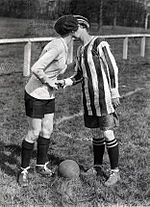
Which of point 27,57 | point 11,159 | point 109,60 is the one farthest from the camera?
point 27,57

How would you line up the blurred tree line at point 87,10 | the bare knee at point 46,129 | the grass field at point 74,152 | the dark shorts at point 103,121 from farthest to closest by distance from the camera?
1. the blurred tree line at point 87,10
2. the bare knee at point 46,129
3. the dark shorts at point 103,121
4. the grass field at point 74,152

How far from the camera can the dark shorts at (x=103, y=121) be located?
4.97 metres

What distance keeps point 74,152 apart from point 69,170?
1046 mm

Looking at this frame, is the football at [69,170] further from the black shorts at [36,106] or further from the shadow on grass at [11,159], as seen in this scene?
the black shorts at [36,106]

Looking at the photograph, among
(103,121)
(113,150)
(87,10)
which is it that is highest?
(103,121)

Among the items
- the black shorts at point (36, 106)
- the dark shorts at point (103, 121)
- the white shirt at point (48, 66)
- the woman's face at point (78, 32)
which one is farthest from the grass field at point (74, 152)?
the woman's face at point (78, 32)

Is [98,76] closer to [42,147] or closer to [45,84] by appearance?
[45,84]

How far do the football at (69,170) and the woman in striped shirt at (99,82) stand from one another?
0.42 m

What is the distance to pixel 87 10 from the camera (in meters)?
24.2

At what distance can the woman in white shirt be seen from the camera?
4723 millimetres

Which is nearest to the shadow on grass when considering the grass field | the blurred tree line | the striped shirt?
the grass field

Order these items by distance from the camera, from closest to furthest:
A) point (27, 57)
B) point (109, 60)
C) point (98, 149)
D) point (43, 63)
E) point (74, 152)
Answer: point (43, 63) → point (109, 60) → point (98, 149) → point (74, 152) → point (27, 57)

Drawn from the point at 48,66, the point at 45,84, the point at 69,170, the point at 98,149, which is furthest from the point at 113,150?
the point at 48,66

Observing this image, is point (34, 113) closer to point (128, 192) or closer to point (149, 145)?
point (128, 192)
